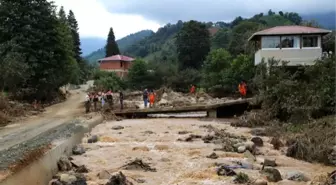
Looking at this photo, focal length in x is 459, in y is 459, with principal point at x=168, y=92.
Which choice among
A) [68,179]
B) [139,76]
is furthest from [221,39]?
[68,179]

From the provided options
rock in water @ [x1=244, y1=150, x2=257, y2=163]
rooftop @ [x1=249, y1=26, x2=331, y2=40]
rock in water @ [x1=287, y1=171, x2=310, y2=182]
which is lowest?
rock in water @ [x1=287, y1=171, x2=310, y2=182]

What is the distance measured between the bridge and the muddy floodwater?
726 cm

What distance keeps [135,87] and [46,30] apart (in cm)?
3175

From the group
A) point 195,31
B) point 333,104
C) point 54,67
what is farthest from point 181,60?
point 333,104

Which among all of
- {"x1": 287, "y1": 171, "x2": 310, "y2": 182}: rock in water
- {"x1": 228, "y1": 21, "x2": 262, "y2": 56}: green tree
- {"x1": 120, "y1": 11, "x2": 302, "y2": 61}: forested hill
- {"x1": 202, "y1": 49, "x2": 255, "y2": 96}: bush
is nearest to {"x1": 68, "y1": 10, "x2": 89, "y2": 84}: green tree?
{"x1": 120, "y1": 11, "x2": 302, "y2": 61}: forested hill

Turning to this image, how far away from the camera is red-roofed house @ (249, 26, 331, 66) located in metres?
35.3

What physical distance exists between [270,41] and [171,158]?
22079 millimetres

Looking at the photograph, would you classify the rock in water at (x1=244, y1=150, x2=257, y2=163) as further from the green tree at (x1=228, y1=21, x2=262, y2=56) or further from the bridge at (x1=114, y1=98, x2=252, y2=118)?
the green tree at (x1=228, y1=21, x2=262, y2=56)

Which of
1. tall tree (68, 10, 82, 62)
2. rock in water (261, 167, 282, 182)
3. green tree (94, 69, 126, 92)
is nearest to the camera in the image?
rock in water (261, 167, 282, 182)

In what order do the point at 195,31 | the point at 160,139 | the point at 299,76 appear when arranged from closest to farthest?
1. the point at 160,139
2. the point at 299,76
3. the point at 195,31

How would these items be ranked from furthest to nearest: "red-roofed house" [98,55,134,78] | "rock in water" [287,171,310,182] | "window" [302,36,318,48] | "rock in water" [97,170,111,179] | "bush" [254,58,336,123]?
"red-roofed house" [98,55,134,78] → "window" [302,36,318,48] → "bush" [254,58,336,123] → "rock in water" [97,170,111,179] → "rock in water" [287,171,310,182]

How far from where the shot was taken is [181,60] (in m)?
78.2

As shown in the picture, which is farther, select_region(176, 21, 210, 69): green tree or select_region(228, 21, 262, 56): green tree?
select_region(176, 21, 210, 69): green tree

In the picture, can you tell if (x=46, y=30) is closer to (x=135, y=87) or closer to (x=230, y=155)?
(x=230, y=155)
